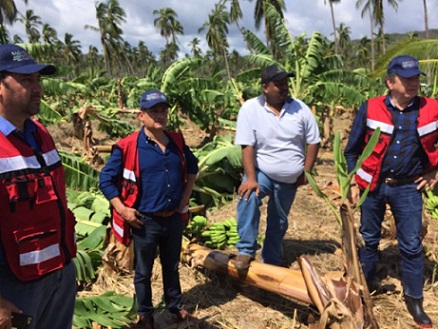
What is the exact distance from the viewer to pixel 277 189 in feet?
11.5

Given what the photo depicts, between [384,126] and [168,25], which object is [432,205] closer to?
[384,126]

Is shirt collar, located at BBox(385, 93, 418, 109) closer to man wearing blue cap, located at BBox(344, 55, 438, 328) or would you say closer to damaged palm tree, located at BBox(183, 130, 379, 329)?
man wearing blue cap, located at BBox(344, 55, 438, 328)

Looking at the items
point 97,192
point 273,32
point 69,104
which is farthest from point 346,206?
point 69,104

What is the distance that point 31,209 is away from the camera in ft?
5.75

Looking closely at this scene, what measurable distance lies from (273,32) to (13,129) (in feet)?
30.6

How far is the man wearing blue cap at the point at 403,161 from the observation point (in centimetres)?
293

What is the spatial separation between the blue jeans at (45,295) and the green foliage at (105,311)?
2.79 ft

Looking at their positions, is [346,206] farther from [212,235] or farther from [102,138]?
[102,138]

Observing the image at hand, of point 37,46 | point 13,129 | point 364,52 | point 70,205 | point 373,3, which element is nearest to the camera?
point 13,129

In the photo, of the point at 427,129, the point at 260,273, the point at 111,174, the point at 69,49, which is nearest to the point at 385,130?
the point at 427,129

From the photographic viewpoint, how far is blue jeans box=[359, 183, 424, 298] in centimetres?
304

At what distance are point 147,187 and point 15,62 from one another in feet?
4.26

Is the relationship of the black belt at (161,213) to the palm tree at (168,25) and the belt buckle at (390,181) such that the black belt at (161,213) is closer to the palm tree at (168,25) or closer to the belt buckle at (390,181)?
the belt buckle at (390,181)

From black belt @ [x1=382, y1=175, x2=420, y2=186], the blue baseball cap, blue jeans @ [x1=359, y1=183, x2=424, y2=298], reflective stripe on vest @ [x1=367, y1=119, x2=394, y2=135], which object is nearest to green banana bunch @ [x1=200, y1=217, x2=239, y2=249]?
blue jeans @ [x1=359, y1=183, x2=424, y2=298]
